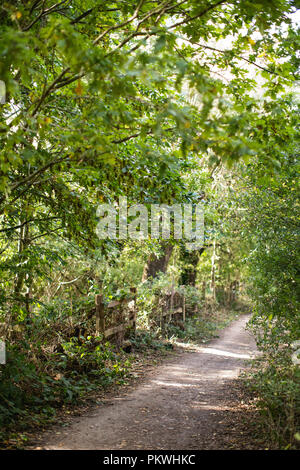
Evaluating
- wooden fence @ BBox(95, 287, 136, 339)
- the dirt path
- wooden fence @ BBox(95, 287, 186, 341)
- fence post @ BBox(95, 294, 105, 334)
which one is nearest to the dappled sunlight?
wooden fence @ BBox(95, 287, 186, 341)

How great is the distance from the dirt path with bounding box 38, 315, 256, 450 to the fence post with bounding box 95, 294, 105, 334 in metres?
1.56

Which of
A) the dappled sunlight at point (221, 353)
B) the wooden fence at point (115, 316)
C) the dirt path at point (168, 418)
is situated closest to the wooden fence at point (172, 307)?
the dappled sunlight at point (221, 353)

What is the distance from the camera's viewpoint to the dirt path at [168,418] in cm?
516

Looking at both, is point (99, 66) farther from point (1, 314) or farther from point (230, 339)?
point (230, 339)

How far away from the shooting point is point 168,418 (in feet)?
20.7

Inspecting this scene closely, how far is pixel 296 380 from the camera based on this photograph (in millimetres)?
5754

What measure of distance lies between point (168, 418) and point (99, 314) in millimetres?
3395

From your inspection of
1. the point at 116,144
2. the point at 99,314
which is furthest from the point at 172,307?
the point at 116,144

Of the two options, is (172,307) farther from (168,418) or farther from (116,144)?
(116,144)

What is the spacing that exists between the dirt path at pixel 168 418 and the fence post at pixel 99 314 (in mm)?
1556

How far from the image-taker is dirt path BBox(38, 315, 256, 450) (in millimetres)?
5156

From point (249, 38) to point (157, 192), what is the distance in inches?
91.2

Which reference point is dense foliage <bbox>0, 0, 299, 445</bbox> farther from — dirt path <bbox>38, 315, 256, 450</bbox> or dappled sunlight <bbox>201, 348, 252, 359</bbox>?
dappled sunlight <bbox>201, 348, 252, 359</bbox>
